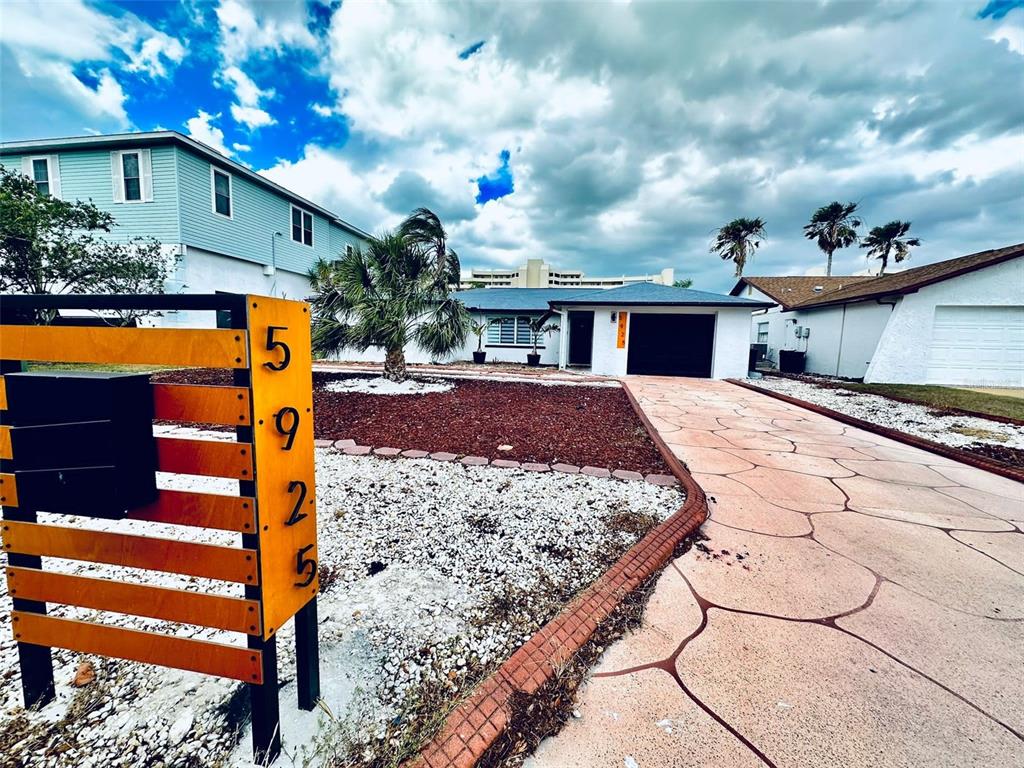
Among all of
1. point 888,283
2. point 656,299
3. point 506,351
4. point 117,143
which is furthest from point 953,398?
point 117,143

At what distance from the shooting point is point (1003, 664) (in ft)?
5.66

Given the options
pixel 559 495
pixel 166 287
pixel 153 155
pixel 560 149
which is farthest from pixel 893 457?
pixel 153 155

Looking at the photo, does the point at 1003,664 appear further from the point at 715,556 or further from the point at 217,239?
the point at 217,239

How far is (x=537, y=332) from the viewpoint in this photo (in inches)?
682

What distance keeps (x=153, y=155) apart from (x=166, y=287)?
403 centimetres

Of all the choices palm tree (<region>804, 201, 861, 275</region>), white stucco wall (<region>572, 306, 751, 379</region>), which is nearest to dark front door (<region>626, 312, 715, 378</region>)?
white stucco wall (<region>572, 306, 751, 379</region>)

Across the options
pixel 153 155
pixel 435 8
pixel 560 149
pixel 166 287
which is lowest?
pixel 166 287

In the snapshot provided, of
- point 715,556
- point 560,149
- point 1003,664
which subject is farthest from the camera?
point 560,149

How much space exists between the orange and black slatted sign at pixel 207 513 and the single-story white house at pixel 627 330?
29.1 ft

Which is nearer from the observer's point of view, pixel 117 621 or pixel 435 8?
pixel 117 621

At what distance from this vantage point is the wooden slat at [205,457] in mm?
1123

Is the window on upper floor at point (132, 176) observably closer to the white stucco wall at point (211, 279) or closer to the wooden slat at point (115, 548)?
the white stucco wall at point (211, 279)

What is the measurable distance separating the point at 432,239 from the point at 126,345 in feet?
26.0

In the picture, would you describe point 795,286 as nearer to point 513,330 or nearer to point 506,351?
point 513,330
